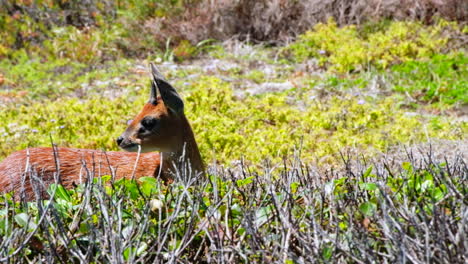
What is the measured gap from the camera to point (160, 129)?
5.17m

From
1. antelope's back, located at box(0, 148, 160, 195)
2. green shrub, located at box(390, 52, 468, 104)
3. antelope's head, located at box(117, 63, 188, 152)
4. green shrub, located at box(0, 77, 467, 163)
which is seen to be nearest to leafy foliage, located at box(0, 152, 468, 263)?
antelope's back, located at box(0, 148, 160, 195)

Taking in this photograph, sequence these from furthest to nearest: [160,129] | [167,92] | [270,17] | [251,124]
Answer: [270,17] → [251,124] → [160,129] → [167,92]

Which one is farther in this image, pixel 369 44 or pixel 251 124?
pixel 369 44

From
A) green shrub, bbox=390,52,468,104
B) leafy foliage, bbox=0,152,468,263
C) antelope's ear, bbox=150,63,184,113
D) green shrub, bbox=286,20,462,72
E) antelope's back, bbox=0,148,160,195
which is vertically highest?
leafy foliage, bbox=0,152,468,263

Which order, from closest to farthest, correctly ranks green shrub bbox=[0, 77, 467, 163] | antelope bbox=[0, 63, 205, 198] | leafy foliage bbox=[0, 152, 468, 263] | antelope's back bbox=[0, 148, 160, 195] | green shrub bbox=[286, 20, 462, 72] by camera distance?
1. leafy foliage bbox=[0, 152, 468, 263]
2. antelope's back bbox=[0, 148, 160, 195]
3. antelope bbox=[0, 63, 205, 198]
4. green shrub bbox=[0, 77, 467, 163]
5. green shrub bbox=[286, 20, 462, 72]

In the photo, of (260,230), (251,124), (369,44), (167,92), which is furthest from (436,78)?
(260,230)

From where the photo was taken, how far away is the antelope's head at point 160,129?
515 centimetres

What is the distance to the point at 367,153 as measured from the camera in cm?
618

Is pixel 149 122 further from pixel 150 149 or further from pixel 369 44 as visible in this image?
pixel 369 44

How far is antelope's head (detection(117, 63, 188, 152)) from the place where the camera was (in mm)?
5148

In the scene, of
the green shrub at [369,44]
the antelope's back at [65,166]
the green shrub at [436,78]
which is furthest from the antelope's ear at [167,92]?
the green shrub at [369,44]

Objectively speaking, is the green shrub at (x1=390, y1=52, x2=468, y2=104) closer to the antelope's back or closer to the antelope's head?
the antelope's head

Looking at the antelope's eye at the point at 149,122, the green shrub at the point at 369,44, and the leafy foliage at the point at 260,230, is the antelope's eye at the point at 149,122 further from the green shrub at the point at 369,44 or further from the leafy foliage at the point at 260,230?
the green shrub at the point at 369,44

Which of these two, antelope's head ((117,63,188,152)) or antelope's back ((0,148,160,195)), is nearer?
antelope's back ((0,148,160,195))
